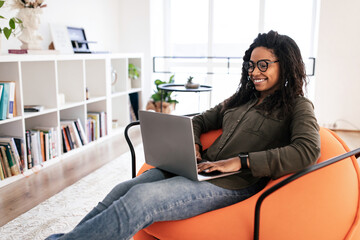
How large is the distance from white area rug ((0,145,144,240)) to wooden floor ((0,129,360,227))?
0.07m

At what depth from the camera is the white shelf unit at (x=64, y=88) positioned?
8.94ft

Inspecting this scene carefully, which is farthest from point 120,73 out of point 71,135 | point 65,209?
point 65,209

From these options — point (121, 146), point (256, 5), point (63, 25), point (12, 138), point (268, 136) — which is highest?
point (256, 5)

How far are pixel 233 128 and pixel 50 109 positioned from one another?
6.51ft

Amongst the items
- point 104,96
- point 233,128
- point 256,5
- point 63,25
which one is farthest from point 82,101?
point 256,5

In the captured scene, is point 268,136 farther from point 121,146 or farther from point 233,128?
point 121,146

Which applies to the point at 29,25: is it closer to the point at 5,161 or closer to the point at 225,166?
the point at 5,161

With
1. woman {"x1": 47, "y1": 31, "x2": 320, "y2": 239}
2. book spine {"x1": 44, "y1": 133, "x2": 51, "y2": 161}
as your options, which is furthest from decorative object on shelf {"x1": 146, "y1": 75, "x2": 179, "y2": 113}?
woman {"x1": 47, "y1": 31, "x2": 320, "y2": 239}

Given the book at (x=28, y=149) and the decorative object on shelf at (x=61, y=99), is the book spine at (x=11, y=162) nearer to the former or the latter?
the book at (x=28, y=149)

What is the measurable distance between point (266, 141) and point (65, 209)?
1354 millimetres

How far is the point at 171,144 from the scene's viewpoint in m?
1.43

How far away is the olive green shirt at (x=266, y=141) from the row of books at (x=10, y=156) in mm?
1552

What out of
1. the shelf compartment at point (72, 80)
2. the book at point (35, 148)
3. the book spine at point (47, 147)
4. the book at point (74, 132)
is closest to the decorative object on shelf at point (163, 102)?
the shelf compartment at point (72, 80)

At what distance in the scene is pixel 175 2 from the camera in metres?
5.16
